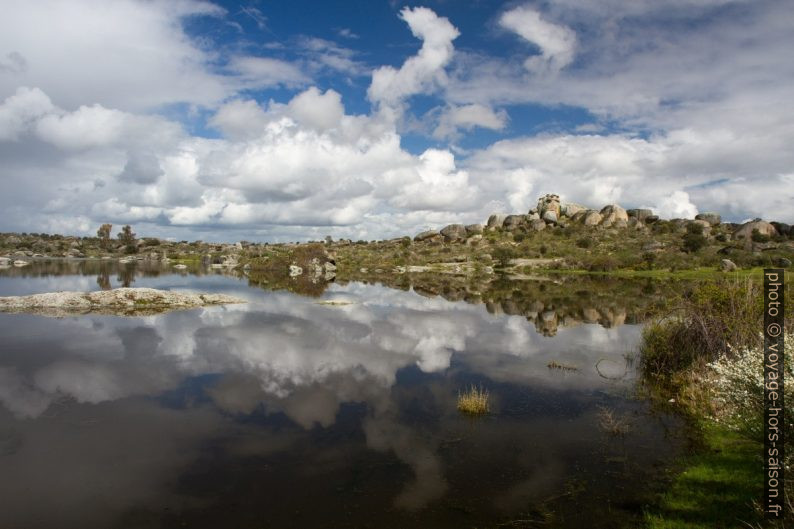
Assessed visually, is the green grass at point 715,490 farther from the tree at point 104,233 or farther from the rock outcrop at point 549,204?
the tree at point 104,233

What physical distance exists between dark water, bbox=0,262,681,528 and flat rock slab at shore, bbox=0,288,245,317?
22.9 feet

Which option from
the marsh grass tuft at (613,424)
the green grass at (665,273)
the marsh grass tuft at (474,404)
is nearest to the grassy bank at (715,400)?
the marsh grass tuft at (613,424)

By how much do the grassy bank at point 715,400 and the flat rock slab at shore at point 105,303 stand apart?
33.2 meters

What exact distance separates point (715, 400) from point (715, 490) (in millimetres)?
5378

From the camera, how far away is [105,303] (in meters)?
38.0

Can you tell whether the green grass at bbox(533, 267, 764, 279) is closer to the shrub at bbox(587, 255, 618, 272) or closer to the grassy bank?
the shrub at bbox(587, 255, 618, 272)

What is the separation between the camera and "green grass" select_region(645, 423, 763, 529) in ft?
30.5

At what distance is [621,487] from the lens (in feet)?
37.0

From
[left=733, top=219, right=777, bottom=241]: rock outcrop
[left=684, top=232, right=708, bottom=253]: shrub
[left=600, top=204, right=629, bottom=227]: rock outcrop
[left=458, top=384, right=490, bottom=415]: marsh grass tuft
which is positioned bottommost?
[left=458, top=384, right=490, bottom=415]: marsh grass tuft

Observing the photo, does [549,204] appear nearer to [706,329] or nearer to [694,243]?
[694,243]

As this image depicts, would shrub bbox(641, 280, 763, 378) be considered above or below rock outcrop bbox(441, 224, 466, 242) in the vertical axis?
below

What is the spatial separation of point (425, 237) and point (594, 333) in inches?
4691

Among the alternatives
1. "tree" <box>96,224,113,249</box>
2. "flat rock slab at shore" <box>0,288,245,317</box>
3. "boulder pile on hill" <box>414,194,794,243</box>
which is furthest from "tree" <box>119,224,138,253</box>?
"flat rock slab at shore" <box>0,288,245,317</box>

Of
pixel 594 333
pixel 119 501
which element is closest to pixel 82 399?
pixel 119 501
